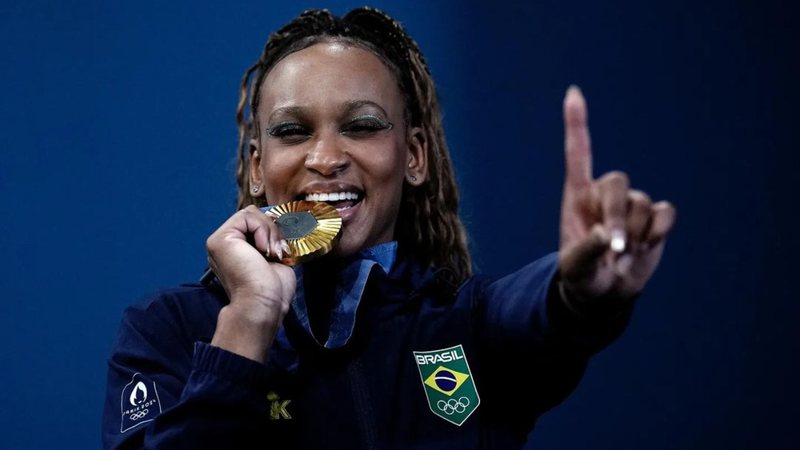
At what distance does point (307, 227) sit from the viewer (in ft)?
3.75

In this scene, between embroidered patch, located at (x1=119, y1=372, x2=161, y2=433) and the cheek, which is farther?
the cheek

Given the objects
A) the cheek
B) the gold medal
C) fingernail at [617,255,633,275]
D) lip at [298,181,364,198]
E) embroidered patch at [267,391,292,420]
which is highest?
the cheek

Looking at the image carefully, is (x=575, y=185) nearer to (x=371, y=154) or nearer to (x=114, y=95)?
(x=371, y=154)

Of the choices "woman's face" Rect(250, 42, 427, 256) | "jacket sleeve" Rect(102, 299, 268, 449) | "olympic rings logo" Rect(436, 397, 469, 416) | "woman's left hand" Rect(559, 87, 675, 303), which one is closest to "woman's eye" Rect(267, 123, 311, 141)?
"woman's face" Rect(250, 42, 427, 256)

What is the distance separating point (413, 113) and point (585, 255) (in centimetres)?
60

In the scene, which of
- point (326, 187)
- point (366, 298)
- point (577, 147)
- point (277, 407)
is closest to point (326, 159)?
point (326, 187)

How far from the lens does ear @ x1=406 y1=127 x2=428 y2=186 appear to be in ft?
4.38

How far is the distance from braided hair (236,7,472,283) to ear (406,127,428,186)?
11 mm

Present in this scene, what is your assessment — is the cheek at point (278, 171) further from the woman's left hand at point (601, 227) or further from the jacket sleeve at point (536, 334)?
the woman's left hand at point (601, 227)

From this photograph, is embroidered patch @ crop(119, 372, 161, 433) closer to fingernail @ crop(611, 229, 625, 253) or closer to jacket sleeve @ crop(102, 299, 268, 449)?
jacket sleeve @ crop(102, 299, 268, 449)

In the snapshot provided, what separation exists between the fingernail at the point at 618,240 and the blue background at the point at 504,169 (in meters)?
0.81

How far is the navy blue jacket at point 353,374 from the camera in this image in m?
0.96

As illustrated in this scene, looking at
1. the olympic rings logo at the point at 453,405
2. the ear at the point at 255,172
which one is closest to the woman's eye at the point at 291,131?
the ear at the point at 255,172

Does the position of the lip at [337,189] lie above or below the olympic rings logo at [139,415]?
above
